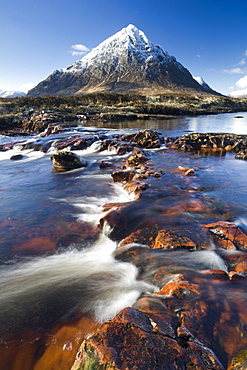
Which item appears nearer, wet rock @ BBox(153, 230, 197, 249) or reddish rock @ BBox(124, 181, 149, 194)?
wet rock @ BBox(153, 230, 197, 249)

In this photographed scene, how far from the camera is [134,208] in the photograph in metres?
5.72

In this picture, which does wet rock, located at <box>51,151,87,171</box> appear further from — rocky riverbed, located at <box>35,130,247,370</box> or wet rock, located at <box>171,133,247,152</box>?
wet rock, located at <box>171,133,247,152</box>

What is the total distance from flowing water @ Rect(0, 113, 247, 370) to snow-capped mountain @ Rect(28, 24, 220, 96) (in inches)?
5399

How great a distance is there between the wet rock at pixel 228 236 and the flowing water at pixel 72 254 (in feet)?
1.34

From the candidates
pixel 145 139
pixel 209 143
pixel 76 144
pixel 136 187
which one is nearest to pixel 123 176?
pixel 136 187

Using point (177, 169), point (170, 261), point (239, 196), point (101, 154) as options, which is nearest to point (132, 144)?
point (101, 154)

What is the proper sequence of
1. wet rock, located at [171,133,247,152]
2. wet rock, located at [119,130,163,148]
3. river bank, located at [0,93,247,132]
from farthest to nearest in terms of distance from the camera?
river bank, located at [0,93,247,132] → wet rock, located at [119,130,163,148] → wet rock, located at [171,133,247,152]

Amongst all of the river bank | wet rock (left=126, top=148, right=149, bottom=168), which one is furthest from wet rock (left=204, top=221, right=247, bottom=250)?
the river bank

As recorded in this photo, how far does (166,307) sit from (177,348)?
75 centimetres

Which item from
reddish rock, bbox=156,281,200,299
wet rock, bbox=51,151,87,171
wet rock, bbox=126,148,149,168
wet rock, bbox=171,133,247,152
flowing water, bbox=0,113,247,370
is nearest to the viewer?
flowing water, bbox=0,113,247,370

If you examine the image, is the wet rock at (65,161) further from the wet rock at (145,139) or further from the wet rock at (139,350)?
the wet rock at (139,350)

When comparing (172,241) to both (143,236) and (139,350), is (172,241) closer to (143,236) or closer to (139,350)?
(143,236)

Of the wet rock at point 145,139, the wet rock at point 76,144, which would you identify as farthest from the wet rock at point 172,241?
the wet rock at point 76,144

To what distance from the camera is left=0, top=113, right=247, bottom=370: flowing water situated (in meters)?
2.56
